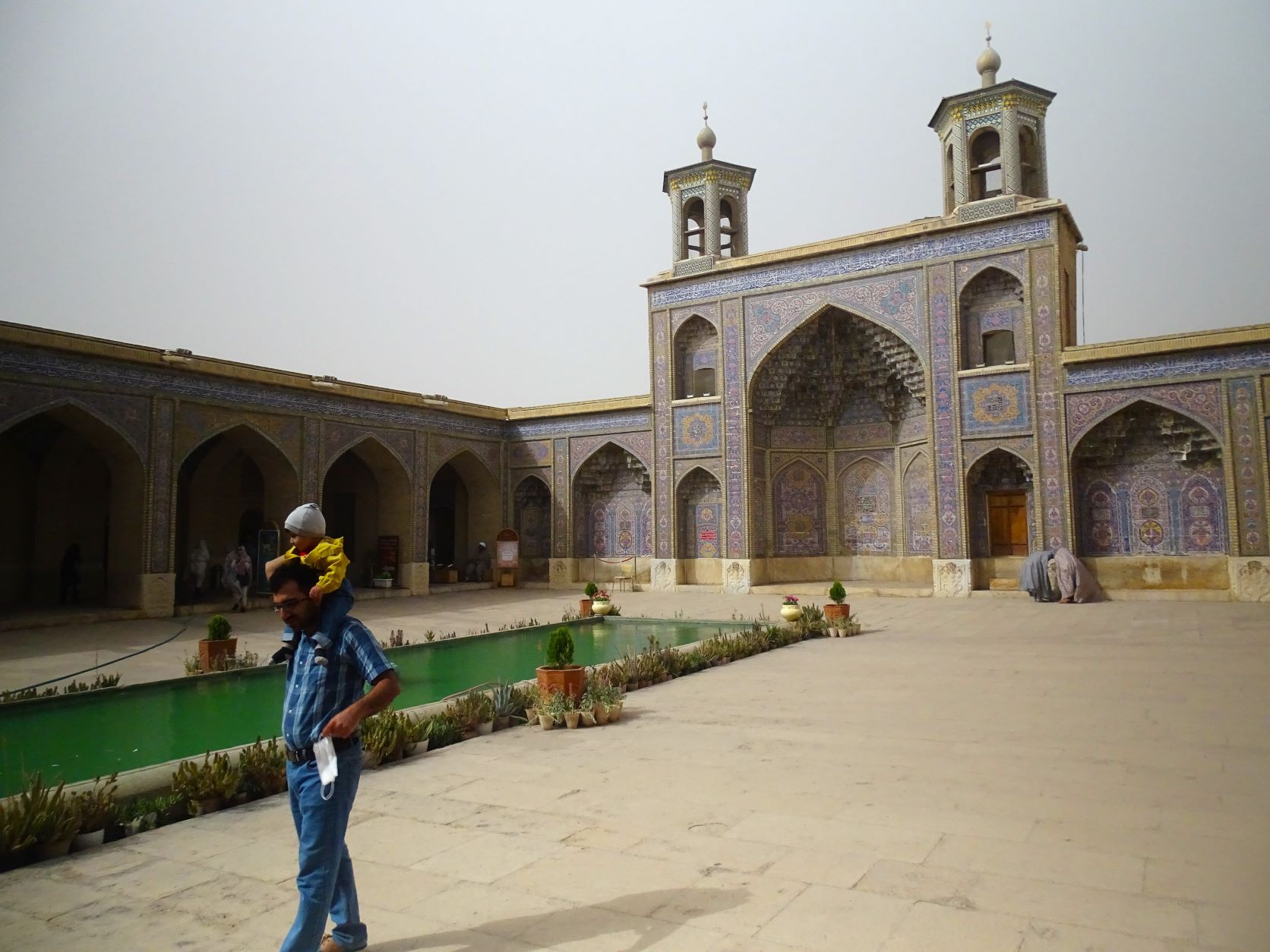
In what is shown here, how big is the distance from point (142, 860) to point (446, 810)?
1109 millimetres

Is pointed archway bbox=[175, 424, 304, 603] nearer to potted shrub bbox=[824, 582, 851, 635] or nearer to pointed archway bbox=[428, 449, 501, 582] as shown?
pointed archway bbox=[428, 449, 501, 582]

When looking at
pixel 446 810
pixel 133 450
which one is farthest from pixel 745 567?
pixel 446 810

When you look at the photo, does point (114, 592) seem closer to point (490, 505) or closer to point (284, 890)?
point (490, 505)

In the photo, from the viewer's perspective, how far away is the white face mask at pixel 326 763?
224 cm

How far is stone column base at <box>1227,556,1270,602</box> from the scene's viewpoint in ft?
40.0

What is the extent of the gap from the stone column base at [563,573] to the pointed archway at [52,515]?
8.09 metres

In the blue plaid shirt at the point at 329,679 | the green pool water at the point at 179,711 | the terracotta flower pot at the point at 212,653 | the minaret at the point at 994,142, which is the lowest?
the green pool water at the point at 179,711

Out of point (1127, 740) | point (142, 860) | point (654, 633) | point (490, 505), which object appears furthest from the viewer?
point (490, 505)

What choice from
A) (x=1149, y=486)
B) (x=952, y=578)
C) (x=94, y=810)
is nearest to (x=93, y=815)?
(x=94, y=810)

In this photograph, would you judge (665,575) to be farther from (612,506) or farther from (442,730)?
(442,730)

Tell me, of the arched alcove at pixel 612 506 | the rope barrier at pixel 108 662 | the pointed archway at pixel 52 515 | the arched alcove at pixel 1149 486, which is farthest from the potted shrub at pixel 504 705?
the arched alcove at pixel 612 506

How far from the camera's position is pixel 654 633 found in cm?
1082

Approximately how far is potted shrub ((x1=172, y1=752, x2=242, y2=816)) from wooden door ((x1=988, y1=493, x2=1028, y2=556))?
1308cm

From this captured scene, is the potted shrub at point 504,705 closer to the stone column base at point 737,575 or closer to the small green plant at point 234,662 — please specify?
the small green plant at point 234,662
